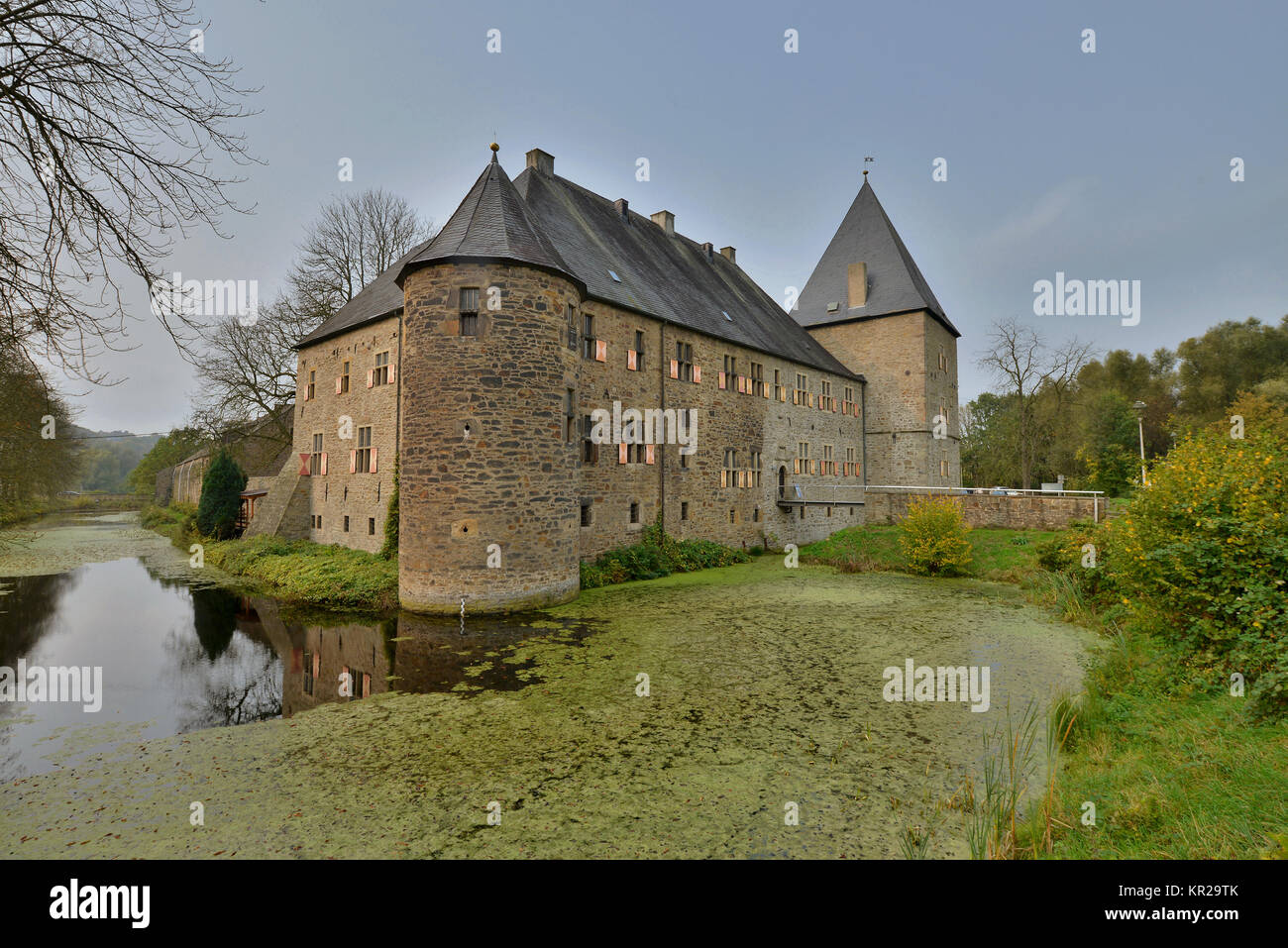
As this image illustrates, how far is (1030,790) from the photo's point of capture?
4246 millimetres

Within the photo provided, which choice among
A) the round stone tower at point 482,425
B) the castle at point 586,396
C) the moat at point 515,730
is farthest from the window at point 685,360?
the moat at point 515,730

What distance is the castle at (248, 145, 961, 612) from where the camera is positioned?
10688mm

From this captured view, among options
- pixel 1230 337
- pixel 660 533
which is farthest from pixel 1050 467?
pixel 660 533

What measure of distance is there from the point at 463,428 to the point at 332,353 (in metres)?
10.0

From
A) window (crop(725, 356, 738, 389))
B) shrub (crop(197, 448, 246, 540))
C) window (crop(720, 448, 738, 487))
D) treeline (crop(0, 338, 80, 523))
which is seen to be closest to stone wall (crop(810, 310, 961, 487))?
window (crop(725, 356, 738, 389))

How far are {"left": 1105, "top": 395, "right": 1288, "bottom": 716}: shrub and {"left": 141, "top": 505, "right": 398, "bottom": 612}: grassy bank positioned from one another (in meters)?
11.4

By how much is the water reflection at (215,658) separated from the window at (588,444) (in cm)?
493

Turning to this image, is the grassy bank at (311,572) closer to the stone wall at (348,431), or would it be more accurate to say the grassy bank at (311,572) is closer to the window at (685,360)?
the stone wall at (348,431)

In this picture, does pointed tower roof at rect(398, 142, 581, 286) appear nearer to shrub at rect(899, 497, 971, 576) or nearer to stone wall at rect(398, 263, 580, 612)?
stone wall at rect(398, 263, 580, 612)

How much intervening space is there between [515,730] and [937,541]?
1324 cm

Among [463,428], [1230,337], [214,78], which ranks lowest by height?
[463,428]

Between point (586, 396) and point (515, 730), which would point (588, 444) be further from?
point (515, 730)

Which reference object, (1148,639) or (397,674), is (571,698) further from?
(1148,639)

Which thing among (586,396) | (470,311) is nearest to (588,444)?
(586,396)
